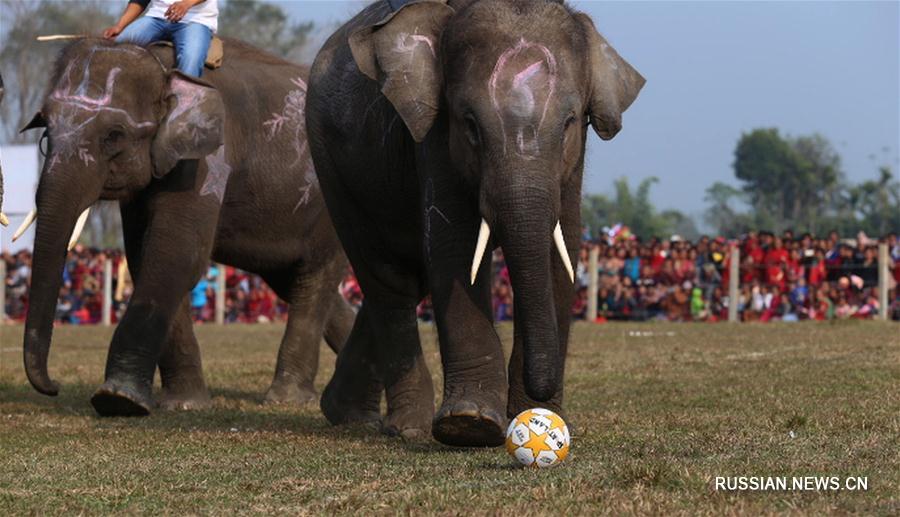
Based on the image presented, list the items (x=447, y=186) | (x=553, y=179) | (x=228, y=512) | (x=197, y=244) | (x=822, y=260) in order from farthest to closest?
1. (x=822, y=260)
2. (x=197, y=244)
3. (x=447, y=186)
4. (x=553, y=179)
5. (x=228, y=512)

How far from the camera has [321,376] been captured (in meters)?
15.0

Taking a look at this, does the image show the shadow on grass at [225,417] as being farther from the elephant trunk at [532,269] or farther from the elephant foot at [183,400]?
the elephant trunk at [532,269]

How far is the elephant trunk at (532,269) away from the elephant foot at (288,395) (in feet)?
17.2

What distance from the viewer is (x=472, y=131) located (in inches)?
279

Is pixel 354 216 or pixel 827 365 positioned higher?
pixel 354 216

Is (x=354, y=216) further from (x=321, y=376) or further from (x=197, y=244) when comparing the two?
(x=321, y=376)

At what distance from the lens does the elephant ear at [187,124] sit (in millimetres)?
10734

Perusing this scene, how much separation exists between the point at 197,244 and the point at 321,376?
14.1ft

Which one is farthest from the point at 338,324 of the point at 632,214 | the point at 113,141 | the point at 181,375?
the point at 632,214

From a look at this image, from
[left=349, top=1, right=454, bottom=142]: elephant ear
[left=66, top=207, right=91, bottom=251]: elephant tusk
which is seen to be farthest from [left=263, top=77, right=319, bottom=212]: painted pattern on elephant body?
[left=349, top=1, right=454, bottom=142]: elephant ear

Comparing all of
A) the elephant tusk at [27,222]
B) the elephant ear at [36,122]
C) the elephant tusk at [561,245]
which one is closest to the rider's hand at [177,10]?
the elephant ear at [36,122]

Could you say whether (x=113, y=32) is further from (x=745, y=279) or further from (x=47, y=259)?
(x=745, y=279)

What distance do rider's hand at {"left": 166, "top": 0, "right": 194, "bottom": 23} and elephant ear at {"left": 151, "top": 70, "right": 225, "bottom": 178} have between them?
40cm

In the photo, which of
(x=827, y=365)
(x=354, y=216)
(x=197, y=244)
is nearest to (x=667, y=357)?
(x=827, y=365)
